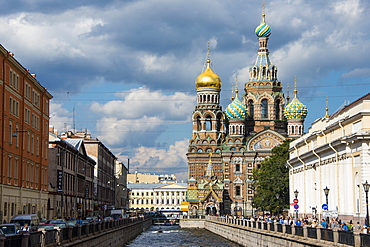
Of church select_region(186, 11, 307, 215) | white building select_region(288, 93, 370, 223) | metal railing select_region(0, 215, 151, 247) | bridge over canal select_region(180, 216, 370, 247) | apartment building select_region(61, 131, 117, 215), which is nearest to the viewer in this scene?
metal railing select_region(0, 215, 151, 247)

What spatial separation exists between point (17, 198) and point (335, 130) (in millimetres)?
26171

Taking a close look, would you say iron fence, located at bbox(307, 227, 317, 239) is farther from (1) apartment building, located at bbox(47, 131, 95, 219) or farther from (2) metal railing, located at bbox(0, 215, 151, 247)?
(1) apartment building, located at bbox(47, 131, 95, 219)

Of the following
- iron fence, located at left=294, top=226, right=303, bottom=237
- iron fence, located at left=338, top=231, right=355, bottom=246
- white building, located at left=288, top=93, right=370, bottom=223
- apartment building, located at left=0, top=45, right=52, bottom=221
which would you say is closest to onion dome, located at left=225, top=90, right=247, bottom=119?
white building, located at left=288, top=93, right=370, bottom=223

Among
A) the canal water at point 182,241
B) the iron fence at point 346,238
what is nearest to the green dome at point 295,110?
the canal water at point 182,241

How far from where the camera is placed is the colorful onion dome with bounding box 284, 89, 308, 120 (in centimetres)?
13875

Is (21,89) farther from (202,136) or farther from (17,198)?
(202,136)

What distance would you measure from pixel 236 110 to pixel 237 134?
15.6ft

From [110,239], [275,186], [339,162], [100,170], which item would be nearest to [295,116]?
[100,170]

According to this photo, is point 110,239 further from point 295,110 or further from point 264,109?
point 264,109

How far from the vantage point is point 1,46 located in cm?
4838

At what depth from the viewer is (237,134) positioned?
141m

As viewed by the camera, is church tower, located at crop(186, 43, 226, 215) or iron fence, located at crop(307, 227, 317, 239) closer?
iron fence, located at crop(307, 227, 317, 239)

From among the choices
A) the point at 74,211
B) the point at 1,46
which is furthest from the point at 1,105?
the point at 74,211

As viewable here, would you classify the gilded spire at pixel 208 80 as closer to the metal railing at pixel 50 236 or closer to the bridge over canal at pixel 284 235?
the bridge over canal at pixel 284 235
